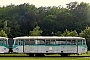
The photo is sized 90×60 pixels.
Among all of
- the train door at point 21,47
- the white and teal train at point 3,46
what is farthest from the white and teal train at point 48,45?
the white and teal train at point 3,46

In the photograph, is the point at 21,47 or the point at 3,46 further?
the point at 3,46

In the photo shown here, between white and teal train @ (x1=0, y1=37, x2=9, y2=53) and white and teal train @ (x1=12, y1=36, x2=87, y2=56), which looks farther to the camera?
white and teal train @ (x1=0, y1=37, x2=9, y2=53)

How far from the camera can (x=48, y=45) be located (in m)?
38.5

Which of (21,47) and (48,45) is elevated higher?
(48,45)

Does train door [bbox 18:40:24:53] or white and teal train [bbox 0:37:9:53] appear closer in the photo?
train door [bbox 18:40:24:53]

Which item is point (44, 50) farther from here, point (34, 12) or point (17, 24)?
point (34, 12)

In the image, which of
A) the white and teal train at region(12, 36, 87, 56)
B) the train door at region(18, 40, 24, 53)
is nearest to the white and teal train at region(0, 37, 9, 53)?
the white and teal train at region(12, 36, 87, 56)

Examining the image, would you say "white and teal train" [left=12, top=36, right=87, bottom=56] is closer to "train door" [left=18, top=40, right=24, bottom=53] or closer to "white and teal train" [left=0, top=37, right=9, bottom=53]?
"train door" [left=18, top=40, right=24, bottom=53]

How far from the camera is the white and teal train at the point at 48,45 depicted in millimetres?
38500

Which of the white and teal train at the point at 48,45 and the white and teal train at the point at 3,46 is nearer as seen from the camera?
the white and teal train at the point at 48,45

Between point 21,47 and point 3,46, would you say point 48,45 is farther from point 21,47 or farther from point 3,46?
point 3,46

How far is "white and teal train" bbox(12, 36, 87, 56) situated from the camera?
38.5m

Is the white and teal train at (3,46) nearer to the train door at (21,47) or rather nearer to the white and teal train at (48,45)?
the white and teal train at (48,45)

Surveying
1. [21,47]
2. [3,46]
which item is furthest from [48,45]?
[3,46]
